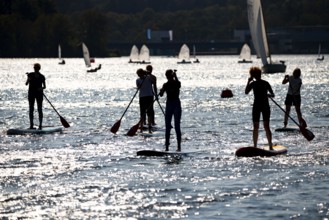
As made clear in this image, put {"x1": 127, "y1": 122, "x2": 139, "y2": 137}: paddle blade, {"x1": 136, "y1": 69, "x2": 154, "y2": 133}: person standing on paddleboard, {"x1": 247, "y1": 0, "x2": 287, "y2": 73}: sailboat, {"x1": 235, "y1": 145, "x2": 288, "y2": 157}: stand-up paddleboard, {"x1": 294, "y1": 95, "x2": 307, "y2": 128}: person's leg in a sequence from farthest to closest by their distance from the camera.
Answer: {"x1": 247, "y1": 0, "x2": 287, "y2": 73}: sailboat → {"x1": 294, "y1": 95, "x2": 307, "y2": 128}: person's leg → {"x1": 136, "y1": 69, "x2": 154, "y2": 133}: person standing on paddleboard → {"x1": 127, "y1": 122, "x2": 139, "y2": 137}: paddle blade → {"x1": 235, "y1": 145, "x2": 288, "y2": 157}: stand-up paddleboard

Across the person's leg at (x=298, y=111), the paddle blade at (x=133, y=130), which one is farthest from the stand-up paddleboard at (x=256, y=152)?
the person's leg at (x=298, y=111)

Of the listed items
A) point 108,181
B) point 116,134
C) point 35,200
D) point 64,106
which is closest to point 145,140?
point 116,134

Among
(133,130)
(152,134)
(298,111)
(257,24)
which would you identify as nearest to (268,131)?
(133,130)

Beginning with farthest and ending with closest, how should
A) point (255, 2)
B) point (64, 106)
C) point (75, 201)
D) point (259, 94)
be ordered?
point (255, 2) < point (64, 106) < point (259, 94) < point (75, 201)

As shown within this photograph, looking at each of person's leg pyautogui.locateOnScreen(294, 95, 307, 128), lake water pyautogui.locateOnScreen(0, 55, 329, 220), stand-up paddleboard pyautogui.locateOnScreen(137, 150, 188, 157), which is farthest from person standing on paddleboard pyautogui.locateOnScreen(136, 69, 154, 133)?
stand-up paddleboard pyautogui.locateOnScreen(137, 150, 188, 157)

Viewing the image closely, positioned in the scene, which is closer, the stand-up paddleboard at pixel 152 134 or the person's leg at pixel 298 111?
the person's leg at pixel 298 111

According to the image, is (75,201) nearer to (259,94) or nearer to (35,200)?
(35,200)

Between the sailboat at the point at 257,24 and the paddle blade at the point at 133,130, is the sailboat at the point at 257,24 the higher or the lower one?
the higher one

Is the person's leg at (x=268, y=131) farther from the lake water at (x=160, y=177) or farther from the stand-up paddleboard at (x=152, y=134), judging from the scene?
the stand-up paddleboard at (x=152, y=134)

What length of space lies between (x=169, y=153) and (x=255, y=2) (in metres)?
69.4

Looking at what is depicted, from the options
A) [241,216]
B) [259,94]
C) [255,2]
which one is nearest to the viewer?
[241,216]

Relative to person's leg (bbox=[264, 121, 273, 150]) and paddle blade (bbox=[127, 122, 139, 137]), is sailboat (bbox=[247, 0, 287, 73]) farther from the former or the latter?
person's leg (bbox=[264, 121, 273, 150])

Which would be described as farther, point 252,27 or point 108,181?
point 252,27

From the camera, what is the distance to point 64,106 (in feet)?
203
